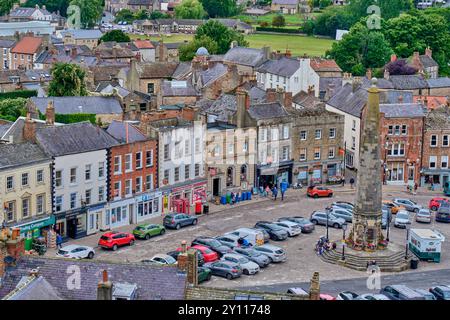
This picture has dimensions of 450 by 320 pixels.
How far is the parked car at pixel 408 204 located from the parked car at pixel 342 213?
6699 millimetres

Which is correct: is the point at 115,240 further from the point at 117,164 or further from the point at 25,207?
the point at 117,164

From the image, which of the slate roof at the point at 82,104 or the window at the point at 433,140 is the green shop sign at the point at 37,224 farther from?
the window at the point at 433,140

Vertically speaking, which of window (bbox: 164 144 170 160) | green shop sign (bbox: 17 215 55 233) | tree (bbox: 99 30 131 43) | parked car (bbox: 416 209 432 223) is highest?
tree (bbox: 99 30 131 43)

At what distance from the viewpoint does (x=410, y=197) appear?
3140 inches

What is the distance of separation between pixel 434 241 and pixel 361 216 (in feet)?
16.6

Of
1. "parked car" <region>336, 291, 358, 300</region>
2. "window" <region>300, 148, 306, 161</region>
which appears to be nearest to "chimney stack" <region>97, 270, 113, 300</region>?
"parked car" <region>336, 291, 358, 300</region>

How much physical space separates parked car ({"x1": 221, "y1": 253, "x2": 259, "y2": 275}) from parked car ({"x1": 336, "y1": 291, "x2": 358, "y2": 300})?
7.20m

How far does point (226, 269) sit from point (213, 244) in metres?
5.12

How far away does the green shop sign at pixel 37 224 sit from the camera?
61406mm

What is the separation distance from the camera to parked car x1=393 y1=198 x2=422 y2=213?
75312mm

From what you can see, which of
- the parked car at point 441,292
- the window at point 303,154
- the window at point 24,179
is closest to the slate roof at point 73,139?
the window at point 24,179

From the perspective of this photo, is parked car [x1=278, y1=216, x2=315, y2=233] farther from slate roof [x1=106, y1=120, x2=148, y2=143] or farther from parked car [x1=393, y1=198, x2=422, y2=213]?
slate roof [x1=106, y1=120, x2=148, y2=143]

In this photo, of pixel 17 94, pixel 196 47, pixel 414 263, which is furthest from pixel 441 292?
pixel 196 47
